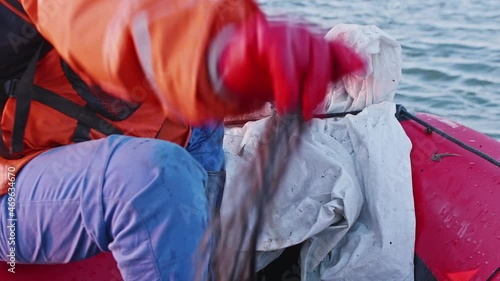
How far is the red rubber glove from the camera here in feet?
2.89

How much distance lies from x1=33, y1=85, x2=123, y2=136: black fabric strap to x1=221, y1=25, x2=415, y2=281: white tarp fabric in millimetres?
378

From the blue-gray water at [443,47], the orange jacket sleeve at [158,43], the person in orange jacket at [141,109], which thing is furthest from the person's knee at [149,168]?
the blue-gray water at [443,47]

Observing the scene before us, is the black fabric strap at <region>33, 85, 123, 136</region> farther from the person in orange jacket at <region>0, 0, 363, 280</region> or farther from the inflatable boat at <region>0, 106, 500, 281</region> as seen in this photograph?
the inflatable boat at <region>0, 106, 500, 281</region>

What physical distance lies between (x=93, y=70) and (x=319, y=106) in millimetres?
335

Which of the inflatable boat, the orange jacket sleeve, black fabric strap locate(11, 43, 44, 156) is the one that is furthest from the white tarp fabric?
the orange jacket sleeve

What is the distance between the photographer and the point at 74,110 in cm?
166

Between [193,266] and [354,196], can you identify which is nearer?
[193,266]

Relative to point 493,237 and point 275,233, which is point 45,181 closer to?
point 275,233

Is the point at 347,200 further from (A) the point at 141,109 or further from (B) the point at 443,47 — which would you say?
(B) the point at 443,47

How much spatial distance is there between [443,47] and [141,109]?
14.4 ft

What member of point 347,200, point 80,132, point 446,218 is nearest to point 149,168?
point 80,132

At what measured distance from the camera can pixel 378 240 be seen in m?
2.06

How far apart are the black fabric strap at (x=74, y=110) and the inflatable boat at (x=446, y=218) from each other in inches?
12.8

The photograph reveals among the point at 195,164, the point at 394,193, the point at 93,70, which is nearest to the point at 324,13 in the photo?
the point at 394,193
